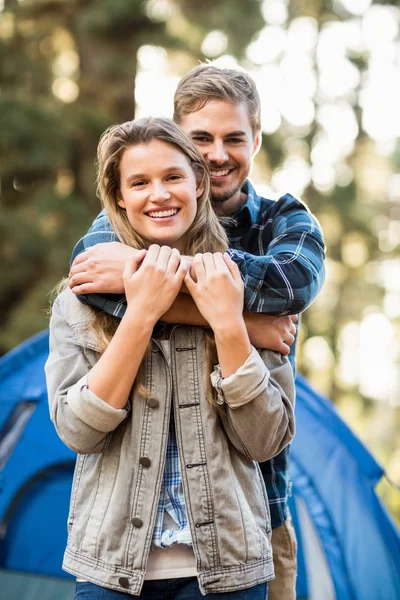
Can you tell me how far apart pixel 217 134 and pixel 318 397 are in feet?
4.54

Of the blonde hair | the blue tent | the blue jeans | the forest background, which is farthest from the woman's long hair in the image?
the forest background

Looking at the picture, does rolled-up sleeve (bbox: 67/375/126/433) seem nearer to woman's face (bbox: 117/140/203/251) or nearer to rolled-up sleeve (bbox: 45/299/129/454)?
rolled-up sleeve (bbox: 45/299/129/454)

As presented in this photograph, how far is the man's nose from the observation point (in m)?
1.82

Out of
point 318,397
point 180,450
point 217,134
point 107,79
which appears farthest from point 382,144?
point 180,450

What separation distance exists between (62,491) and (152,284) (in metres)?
1.73

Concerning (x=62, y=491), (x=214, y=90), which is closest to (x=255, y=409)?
(x=214, y=90)

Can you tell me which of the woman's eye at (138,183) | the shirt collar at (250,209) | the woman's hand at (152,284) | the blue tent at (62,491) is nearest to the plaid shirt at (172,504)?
the woman's hand at (152,284)

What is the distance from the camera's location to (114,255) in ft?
5.01

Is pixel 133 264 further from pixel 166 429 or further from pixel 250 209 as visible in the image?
pixel 250 209

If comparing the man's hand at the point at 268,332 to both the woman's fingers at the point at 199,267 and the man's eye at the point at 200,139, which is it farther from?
the man's eye at the point at 200,139

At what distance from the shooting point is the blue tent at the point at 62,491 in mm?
2730

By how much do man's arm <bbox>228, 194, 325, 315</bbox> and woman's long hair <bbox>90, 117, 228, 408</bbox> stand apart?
0.27 ft

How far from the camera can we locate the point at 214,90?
6.07ft

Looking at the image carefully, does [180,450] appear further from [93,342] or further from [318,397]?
[318,397]
